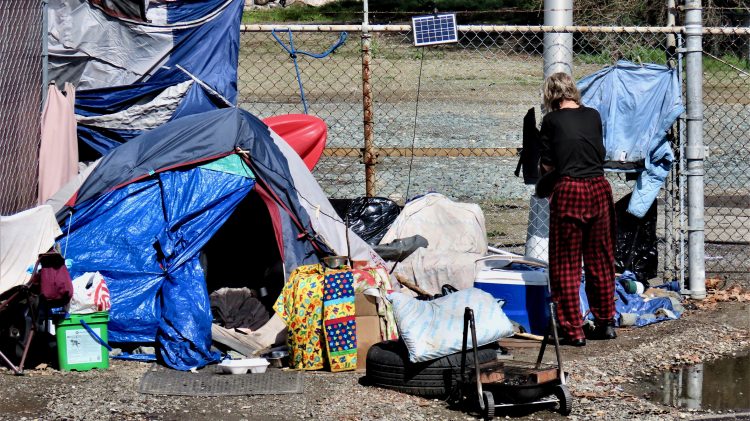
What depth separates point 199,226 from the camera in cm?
A: 757

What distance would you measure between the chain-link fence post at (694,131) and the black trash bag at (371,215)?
2477 mm

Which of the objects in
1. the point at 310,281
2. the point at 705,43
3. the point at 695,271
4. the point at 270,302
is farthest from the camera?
the point at 705,43

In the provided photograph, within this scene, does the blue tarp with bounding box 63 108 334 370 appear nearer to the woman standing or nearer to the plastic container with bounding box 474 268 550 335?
the plastic container with bounding box 474 268 550 335

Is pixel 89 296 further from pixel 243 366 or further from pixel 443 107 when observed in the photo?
pixel 443 107

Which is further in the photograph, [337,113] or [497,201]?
[337,113]

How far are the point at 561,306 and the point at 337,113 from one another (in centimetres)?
1097

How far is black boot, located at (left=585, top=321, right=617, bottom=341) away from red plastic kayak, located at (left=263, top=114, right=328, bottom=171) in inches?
111

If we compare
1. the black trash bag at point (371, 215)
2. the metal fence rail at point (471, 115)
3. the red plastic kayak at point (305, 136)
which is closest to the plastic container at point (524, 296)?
the black trash bag at point (371, 215)

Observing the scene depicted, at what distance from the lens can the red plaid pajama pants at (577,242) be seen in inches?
292

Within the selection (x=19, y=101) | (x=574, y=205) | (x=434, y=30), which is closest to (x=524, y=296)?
(x=574, y=205)

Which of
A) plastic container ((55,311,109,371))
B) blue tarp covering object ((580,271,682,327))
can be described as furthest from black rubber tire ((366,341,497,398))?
blue tarp covering object ((580,271,682,327))

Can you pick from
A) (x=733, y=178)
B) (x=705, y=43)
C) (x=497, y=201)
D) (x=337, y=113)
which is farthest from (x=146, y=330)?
(x=705, y=43)

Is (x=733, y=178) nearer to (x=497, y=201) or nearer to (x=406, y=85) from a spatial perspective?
(x=497, y=201)

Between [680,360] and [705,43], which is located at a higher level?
[705,43]
